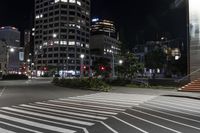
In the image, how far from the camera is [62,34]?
13112 centimetres

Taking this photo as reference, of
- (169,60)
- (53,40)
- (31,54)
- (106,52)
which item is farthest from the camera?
(106,52)

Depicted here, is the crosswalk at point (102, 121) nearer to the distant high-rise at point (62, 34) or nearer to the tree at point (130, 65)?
the tree at point (130, 65)

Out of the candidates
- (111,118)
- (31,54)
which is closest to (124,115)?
(111,118)

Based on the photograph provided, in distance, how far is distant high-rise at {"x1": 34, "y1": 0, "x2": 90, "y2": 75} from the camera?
128250 millimetres

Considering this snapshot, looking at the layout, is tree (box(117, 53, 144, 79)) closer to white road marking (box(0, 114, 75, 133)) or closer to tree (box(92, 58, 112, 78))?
tree (box(92, 58, 112, 78))

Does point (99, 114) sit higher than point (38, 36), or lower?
lower

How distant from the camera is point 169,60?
274 feet

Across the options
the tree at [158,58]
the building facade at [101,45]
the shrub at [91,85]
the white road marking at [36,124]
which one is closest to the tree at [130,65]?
the shrub at [91,85]

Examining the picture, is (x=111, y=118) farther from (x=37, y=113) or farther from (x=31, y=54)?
(x=31, y=54)

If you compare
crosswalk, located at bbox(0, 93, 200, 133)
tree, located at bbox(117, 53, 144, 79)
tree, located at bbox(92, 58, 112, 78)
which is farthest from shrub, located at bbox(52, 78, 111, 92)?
tree, located at bbox(92, 58, 112, 78)

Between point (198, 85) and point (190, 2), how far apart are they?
36.9 ft

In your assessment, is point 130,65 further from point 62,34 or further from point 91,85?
point 62,34

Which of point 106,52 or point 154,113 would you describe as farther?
point 106,52

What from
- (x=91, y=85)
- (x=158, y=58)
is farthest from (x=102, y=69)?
(x=91, y=85)
